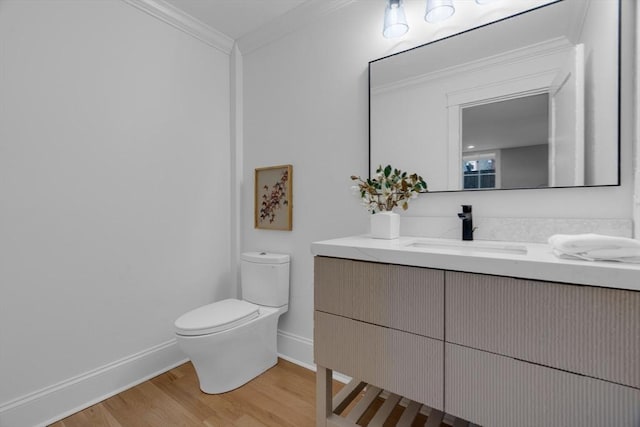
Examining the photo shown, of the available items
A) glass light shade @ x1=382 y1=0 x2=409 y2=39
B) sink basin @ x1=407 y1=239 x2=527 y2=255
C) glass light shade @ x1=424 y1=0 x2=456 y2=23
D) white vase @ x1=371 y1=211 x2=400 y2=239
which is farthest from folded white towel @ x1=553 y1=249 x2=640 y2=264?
glass light shade @ x1=382 y1=0 x2=409 y2=39

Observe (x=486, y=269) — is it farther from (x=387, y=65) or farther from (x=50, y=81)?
(x=50, y=81)

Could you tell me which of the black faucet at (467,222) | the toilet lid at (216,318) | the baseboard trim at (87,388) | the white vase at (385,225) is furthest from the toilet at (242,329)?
the black faucet at (467,222)

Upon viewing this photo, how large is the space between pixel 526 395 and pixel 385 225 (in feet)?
2.76

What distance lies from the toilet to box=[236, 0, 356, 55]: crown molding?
1.63 m

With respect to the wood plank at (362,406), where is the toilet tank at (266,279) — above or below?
above

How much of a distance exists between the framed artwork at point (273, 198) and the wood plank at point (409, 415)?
1307mm

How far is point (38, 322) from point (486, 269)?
213 cm

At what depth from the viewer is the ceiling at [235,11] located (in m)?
2.11

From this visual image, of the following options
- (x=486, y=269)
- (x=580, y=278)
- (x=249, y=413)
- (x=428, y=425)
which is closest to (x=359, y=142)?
(x=486, y=269)

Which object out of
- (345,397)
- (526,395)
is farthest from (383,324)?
(345,397)

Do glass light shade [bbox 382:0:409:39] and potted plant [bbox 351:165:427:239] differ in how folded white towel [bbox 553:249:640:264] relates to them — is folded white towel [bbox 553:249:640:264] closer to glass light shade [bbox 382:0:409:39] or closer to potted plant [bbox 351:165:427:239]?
potted plant [bbox 351:165:427:239]

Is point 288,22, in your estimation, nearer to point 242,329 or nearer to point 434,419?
point 242,329

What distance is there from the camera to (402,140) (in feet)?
5.74

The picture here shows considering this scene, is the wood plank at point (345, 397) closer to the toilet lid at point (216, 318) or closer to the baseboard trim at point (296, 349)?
the baseboard trim at point (296, 349)
